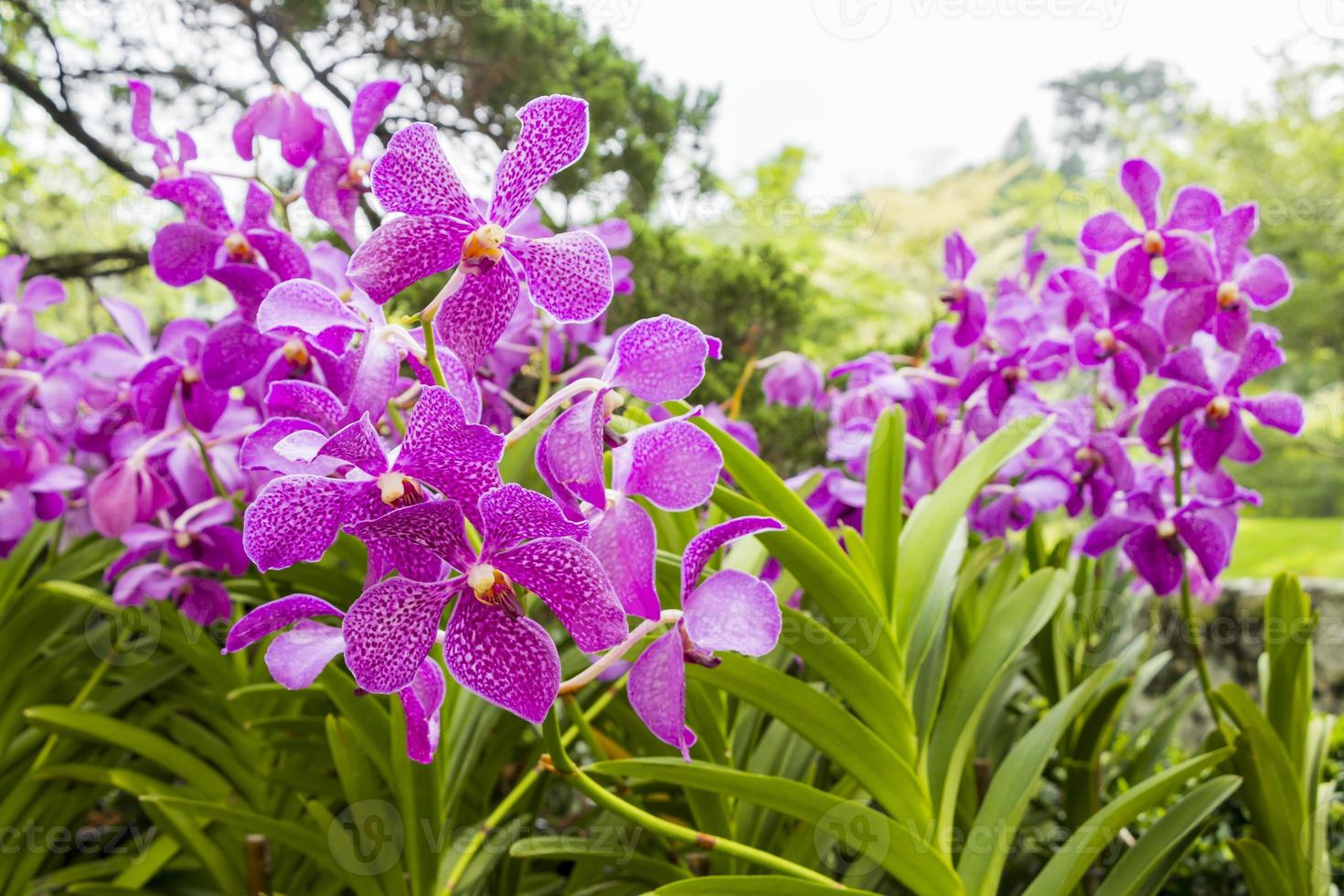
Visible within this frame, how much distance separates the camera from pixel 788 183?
250 inches

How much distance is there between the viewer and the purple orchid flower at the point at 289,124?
0.81m

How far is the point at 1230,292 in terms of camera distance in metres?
0.93

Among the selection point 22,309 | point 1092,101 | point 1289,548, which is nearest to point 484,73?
point 22,309

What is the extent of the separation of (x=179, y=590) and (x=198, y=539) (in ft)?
0.29

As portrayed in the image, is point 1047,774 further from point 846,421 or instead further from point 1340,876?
point 846,421

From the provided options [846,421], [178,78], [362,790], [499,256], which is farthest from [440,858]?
[178,78]

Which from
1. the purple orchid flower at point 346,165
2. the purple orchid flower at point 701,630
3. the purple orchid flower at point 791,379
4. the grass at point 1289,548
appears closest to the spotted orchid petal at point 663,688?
the purple orchid flower at point 701,630

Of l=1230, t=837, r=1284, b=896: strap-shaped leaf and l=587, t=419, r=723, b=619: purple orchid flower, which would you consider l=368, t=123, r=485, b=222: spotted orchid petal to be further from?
l=1230, t=837, r=1284, b=896: strap-shaped leaf

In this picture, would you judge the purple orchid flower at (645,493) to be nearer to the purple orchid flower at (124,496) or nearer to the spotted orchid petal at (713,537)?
the spotted orchid petal at (713,537)

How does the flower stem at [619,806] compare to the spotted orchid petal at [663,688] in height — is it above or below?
below

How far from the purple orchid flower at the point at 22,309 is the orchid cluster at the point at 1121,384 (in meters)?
1.15

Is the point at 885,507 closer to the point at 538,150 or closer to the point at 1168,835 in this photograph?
the point at 1168,835

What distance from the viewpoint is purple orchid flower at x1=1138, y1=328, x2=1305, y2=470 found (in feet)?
3.10

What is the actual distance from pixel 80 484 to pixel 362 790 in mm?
648
